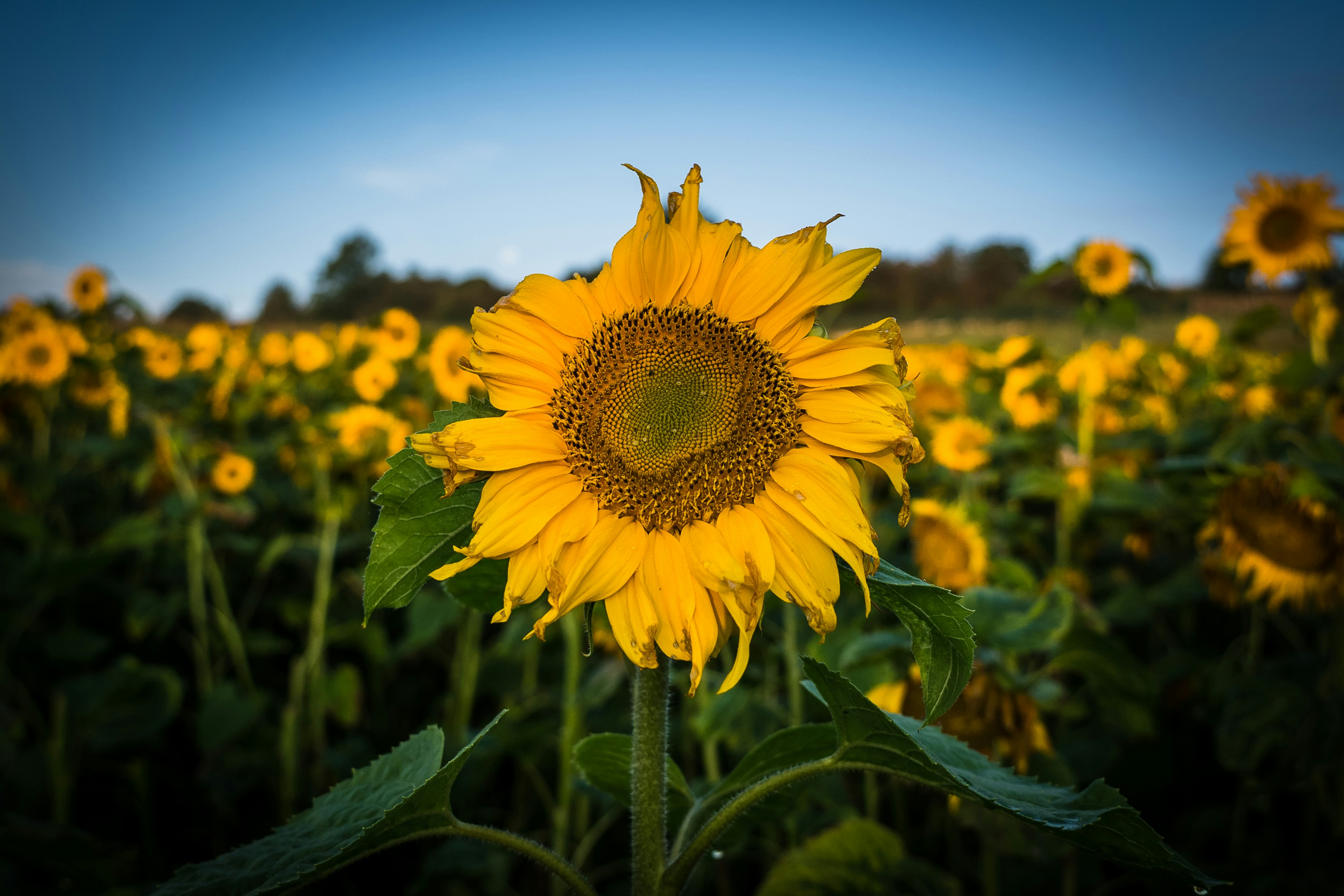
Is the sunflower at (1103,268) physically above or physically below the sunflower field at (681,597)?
above

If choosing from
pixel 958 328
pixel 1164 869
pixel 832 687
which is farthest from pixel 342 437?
pixel 958 328

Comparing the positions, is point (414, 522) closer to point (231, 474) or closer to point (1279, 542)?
point (1279, 542)

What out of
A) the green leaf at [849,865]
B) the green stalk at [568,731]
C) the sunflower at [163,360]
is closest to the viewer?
the green leaf at [849,865]

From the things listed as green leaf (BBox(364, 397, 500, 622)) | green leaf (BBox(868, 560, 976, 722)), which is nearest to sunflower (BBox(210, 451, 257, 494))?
green leaf (BBox(364, 397, 500, 622))

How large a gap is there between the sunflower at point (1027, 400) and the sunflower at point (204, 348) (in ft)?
16.8

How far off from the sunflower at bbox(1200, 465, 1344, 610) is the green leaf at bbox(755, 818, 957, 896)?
169 centimetres

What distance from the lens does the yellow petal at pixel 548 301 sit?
89 centimetres

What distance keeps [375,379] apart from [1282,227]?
396 cm

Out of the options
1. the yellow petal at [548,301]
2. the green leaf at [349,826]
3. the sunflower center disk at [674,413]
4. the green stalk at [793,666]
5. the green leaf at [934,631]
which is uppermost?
the yellow petal at [548,301]

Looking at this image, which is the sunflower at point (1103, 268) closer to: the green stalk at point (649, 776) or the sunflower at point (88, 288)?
the green stalk at point (649, 776)

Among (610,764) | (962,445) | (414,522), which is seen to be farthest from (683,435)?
(962,445)

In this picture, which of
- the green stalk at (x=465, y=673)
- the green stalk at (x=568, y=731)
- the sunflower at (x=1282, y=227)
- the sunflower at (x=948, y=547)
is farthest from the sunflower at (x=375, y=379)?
the sunflower at (x=1282, y=227)

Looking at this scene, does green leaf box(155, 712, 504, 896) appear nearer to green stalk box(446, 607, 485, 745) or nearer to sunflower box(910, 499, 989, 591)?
green stalk box(446, 607, 485, 745)

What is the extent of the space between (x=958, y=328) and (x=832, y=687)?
8.78 m
